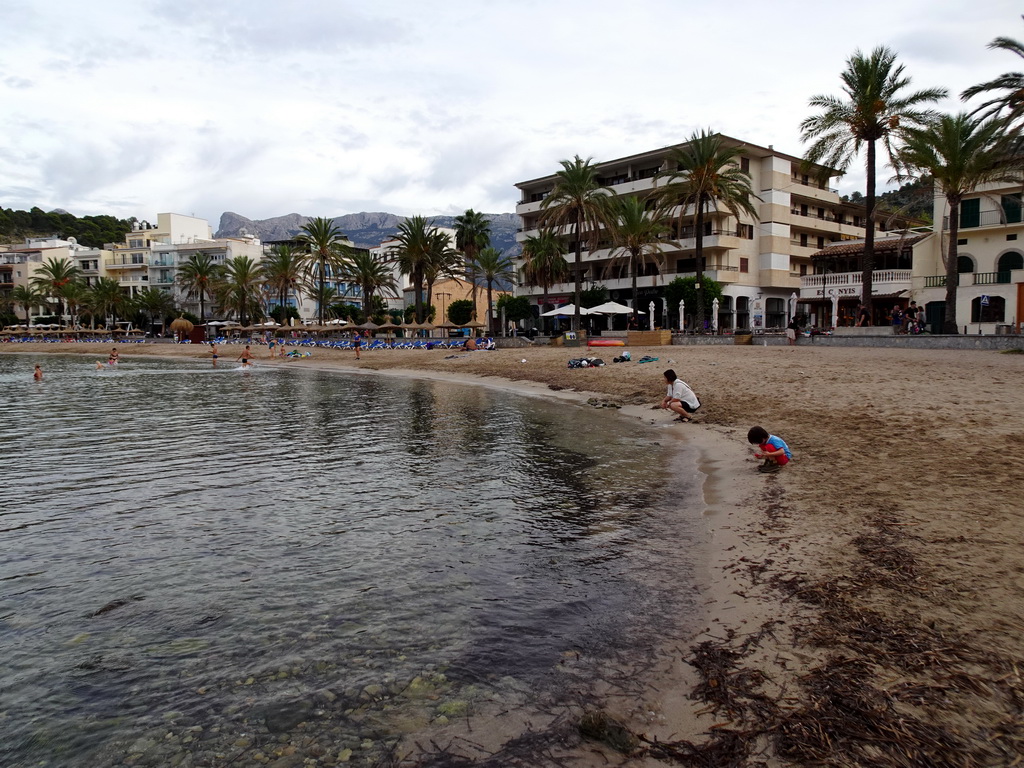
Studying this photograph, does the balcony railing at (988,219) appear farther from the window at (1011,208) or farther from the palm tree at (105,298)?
the palm tree at (105,298)

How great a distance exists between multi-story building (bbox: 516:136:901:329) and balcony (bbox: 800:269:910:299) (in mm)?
4206

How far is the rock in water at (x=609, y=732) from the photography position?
384 centimetres

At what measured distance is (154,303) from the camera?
97.4 meters

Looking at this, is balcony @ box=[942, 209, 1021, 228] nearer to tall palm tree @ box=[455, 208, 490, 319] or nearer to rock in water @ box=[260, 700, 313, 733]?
tall palm tree @ box=[455, 208, 490, 319]

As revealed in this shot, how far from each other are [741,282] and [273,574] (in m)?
57.5

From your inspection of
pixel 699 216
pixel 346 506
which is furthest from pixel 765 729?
pixel 699 216

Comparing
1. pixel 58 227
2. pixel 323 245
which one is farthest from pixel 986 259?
pixel 58 227

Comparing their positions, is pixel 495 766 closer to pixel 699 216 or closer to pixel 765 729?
pixel 765 729

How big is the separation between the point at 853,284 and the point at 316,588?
166 feet

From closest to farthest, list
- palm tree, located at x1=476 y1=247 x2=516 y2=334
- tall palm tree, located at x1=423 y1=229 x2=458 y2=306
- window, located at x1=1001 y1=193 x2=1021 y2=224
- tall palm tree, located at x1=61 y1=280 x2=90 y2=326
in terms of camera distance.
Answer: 1. window, located at x1=1001 y1=193 x2=1021 y2=224
2. tall palm tree, located at x1=423 y1=229 x2=458 y2=306
3. palm tree, located at x1=476 y1=247 x2=516 y2=334
4. tall palm tree, located at x1=61 y1=280 x2=90 y2=326

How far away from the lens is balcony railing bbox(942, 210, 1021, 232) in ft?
128

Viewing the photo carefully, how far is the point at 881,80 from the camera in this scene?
32469 millimetres

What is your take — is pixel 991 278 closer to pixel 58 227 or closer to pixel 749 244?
pixel 749 244

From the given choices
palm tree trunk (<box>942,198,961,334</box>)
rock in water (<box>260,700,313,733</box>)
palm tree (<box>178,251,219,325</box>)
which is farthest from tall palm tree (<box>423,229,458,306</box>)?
rock in water (<box>260,700,313,733</box>)
